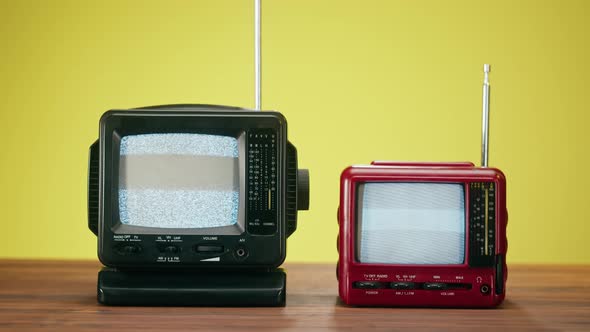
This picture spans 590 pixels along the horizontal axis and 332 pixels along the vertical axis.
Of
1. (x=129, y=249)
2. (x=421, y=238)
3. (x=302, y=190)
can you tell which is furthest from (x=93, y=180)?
(x=421, y=238)

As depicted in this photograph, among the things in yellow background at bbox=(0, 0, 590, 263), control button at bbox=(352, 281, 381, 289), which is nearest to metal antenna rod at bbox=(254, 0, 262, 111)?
control button at bbox=(352, 281, 381, 289)

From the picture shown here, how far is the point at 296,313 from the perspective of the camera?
4.70 feet

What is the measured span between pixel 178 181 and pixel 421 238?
412 mm

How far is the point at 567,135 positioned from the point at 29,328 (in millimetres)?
2377

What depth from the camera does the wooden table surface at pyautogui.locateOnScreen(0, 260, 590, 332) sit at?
52.3 inches


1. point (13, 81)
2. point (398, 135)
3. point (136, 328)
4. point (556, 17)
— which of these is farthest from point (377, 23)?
point (136, 328)

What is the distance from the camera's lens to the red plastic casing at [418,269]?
4.82ft

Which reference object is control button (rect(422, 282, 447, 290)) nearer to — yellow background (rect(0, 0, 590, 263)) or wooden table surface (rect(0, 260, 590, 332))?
wooden table surface (rect(0, 260, 590, 332))

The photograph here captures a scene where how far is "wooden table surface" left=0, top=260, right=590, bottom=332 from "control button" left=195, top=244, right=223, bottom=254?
100 millimetres

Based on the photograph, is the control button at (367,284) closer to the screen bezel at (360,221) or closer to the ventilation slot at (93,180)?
the screen bezel at (360,221)

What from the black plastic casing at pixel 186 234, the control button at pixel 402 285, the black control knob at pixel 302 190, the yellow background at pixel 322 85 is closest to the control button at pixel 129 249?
the black plastic casing at pixel 186 234

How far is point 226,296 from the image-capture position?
4.85 feet

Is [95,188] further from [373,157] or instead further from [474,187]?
[373,157]

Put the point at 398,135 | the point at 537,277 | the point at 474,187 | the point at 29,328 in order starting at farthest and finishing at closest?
the point at 398,135 → the point at 537,277 → the point at 474,187 → the point at 29,328
